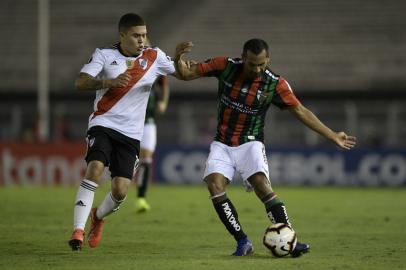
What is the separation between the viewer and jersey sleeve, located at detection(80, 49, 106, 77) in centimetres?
880

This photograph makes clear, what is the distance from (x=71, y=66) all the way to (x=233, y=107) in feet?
74.3

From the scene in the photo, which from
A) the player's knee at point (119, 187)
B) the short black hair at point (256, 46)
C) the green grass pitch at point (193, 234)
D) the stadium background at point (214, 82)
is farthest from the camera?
the stadium background at point (214, 82)

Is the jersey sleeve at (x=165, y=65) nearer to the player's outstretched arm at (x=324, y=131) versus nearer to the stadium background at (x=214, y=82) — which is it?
the player's outstretched arm at (x=324, y=131)

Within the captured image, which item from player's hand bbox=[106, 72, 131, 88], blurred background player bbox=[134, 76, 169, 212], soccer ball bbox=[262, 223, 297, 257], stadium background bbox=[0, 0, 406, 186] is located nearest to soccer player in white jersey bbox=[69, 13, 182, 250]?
player's hand bbox=[106, 72, 131, 88]

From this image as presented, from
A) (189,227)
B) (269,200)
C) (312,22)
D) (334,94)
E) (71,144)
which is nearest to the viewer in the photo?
(269,200)

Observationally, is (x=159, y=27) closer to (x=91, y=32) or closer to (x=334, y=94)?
(x=91, y=32)

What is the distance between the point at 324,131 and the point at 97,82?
2238 mm

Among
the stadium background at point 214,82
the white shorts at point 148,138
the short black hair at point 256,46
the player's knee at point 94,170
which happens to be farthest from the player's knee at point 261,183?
the stadium background at point 214,82

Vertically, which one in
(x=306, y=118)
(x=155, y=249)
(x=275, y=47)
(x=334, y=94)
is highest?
(x=275, y=47)

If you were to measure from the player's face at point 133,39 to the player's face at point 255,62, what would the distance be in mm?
1116

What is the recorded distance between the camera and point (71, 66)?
1222 inches

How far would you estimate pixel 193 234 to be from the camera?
36.3ft

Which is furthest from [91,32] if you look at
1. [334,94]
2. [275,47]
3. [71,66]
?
[334,94]

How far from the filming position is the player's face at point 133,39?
9.12 m
